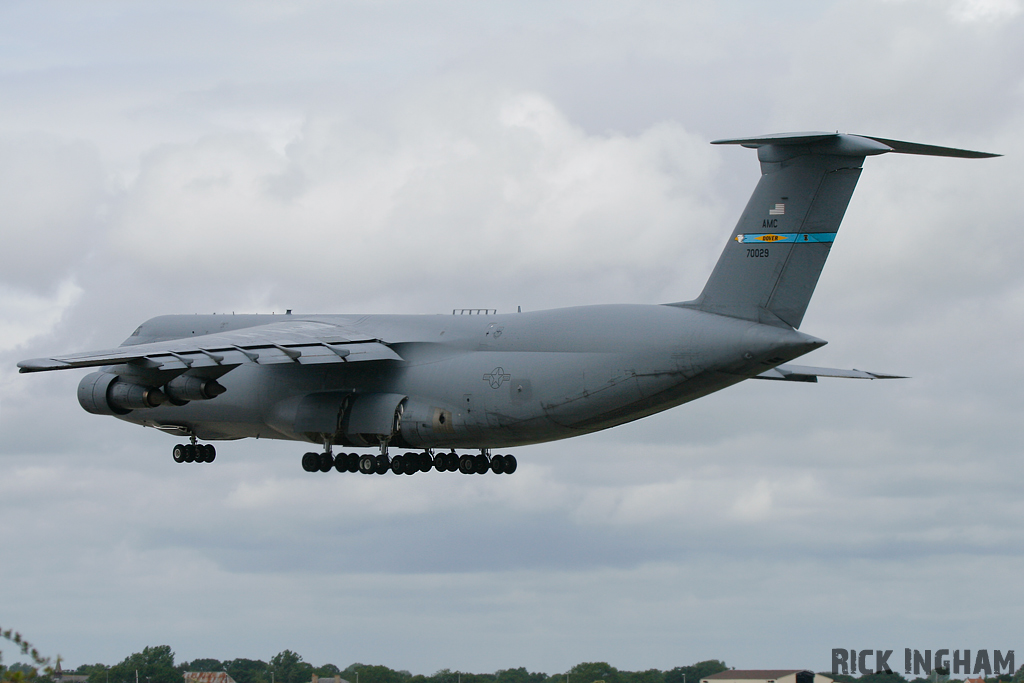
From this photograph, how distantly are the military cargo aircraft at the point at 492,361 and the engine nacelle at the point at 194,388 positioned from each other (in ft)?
0.13

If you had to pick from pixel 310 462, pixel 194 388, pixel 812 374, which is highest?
pixel 812 374

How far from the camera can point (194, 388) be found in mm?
22312

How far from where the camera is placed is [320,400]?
78.1ft

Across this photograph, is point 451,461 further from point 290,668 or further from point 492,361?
point 290,668

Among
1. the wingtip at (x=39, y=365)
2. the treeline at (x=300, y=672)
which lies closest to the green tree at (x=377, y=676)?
the treeline at (x=300, y=672)

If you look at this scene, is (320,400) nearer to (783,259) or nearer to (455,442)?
(455,442)

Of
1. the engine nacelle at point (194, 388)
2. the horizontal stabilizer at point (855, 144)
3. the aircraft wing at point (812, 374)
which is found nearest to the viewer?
the horizontal stabilizer at point (855, 144)

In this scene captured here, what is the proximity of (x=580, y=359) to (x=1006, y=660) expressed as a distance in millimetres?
20287

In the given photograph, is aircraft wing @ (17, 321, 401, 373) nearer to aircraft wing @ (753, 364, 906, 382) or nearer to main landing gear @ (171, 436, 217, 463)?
main landing gear @ (171, 436, 217, 463)

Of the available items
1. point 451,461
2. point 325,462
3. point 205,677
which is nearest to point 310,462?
point 325,462

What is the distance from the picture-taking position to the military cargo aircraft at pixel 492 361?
18.8m

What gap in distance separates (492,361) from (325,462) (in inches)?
169

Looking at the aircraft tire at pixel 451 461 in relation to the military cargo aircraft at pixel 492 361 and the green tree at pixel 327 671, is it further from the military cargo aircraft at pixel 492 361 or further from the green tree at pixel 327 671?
the green tree at pixel 327 671

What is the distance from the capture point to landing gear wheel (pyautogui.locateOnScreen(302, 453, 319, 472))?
24469mm
